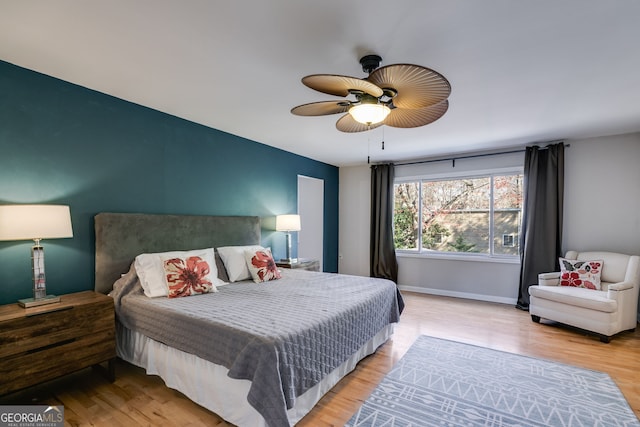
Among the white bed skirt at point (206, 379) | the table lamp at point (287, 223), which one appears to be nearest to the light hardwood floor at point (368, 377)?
the white bed skirt at point (206, 379)

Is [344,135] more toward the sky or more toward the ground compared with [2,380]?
more toward the sky

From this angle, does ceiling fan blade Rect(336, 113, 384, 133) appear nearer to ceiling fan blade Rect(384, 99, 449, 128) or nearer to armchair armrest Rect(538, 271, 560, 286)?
ceiling fan blade Rect(384, 99, 449, 128)

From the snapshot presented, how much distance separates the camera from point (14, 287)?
90.9 inches

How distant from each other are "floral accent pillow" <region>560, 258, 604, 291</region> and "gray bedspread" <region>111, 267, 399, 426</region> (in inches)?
97.2

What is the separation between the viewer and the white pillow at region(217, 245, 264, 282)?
3.41 m

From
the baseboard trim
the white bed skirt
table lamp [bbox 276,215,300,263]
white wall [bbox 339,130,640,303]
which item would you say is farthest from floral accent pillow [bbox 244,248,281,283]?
white wall [bbox 339,130,640,303]

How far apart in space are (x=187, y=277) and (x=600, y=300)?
4.25 meters

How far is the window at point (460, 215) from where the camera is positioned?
15.9ft

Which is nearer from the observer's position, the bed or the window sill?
the bed

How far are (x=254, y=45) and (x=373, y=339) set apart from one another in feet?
8.75

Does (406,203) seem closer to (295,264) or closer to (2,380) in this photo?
(295,264)

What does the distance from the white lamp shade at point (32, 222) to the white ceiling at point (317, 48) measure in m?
1.08

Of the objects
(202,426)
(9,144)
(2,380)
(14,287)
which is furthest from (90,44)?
(202,426)

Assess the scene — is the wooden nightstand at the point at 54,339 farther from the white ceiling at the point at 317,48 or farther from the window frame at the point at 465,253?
the window frame at the point at 465,253
